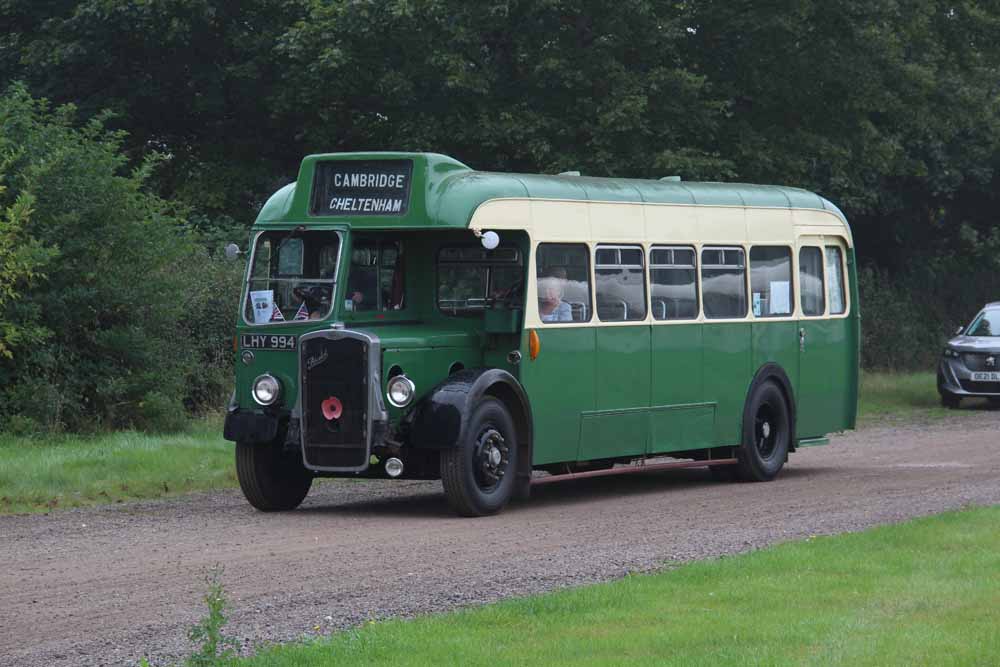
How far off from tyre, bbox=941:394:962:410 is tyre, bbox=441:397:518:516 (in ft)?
57.4

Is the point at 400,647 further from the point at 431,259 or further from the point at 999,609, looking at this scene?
the point at 431,259

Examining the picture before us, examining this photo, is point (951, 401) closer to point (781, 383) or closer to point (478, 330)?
point (781, 383)

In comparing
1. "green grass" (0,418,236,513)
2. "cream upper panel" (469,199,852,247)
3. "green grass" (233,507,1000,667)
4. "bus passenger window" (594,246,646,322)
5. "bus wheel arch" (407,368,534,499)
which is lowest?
"green grass" (233,507,1000,667)

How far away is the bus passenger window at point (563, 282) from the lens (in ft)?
50.0

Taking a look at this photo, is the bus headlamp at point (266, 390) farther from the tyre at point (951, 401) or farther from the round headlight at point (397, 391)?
the tyre at point (951, 401)

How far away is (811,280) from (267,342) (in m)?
6.95

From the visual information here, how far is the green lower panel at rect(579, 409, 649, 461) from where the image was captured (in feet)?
51.7

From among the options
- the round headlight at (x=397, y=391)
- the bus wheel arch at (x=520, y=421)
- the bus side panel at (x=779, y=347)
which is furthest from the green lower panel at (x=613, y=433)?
the round headlight at (x=397, y=391)

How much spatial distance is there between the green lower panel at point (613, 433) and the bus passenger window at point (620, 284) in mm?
865

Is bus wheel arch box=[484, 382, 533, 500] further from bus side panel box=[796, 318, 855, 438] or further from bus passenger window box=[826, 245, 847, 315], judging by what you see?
bus passenger window box=[826, 245, 847, 315]

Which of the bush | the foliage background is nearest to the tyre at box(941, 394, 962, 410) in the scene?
the foliage background

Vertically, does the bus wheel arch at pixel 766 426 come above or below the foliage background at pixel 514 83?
below

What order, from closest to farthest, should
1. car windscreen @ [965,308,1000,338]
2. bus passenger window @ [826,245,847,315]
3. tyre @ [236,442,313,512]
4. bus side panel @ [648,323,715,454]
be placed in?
tyre @ [236,442,313,512], bus side panel @ [648,323,715,454], bus passenger window @ [826,245,847,315], car windscreen @ [965,308,1000,338]

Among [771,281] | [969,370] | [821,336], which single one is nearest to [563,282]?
[771,281]
